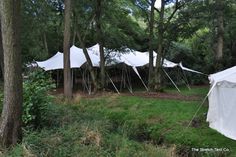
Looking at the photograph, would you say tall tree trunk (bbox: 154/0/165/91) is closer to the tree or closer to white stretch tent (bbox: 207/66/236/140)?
the tree

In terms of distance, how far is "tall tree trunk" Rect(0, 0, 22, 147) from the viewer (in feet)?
23.2

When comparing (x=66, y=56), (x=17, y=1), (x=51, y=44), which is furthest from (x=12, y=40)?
(x=51, y=44)

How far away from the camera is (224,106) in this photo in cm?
1039

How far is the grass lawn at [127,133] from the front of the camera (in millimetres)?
7082

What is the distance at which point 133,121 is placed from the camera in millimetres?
12812

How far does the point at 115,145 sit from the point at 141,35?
2375 cm

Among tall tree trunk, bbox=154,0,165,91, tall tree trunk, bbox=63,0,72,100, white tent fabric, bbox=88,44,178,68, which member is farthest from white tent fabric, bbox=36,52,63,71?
tall tree trunk, bbox=63,0,72,100

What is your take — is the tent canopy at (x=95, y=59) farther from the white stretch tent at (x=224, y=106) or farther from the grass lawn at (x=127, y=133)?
the white stretch tent at (x=224, y=106)

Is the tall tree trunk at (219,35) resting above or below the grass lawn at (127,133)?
above

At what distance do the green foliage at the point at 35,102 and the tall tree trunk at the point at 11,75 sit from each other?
1.31m

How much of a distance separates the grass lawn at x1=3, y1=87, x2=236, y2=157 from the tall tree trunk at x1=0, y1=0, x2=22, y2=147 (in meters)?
0.36

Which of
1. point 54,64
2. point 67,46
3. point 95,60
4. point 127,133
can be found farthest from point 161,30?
point 127,133

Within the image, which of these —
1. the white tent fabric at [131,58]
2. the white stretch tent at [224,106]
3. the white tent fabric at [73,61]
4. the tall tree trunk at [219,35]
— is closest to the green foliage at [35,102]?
the white stretch tent at [224,106]

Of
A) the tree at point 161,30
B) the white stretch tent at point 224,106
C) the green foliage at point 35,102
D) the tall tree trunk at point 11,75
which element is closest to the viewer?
the tall tree trunk at point 11,75
